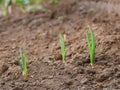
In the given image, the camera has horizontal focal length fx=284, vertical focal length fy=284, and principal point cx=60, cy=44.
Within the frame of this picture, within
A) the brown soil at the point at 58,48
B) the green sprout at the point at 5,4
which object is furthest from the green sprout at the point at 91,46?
the green sprout at the point at 5,4

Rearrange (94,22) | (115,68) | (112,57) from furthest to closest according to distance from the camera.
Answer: (94,22) < (112,57) < (115,68)

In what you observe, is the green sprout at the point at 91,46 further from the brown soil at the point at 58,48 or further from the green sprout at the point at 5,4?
the green sprout at the point at 5,4

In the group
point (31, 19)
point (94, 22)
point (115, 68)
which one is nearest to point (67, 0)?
point (31, 19)

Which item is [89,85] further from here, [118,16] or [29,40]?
[118,16]

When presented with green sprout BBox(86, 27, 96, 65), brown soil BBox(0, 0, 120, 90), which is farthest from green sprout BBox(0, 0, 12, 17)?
green sprout BBox(86, 27, 96, 65)

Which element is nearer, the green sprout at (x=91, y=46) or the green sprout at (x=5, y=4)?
the green sprout at (x=91, y=46)

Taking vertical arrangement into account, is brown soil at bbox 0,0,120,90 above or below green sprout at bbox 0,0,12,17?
below

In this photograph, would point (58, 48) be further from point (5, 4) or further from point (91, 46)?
point (5, 4)

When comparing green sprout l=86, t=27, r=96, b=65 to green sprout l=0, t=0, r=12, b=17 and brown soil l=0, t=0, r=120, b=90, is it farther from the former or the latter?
green sprout l=0, t=0, r=12, b=17

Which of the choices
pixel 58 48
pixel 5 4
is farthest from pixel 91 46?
pixel 5 4
